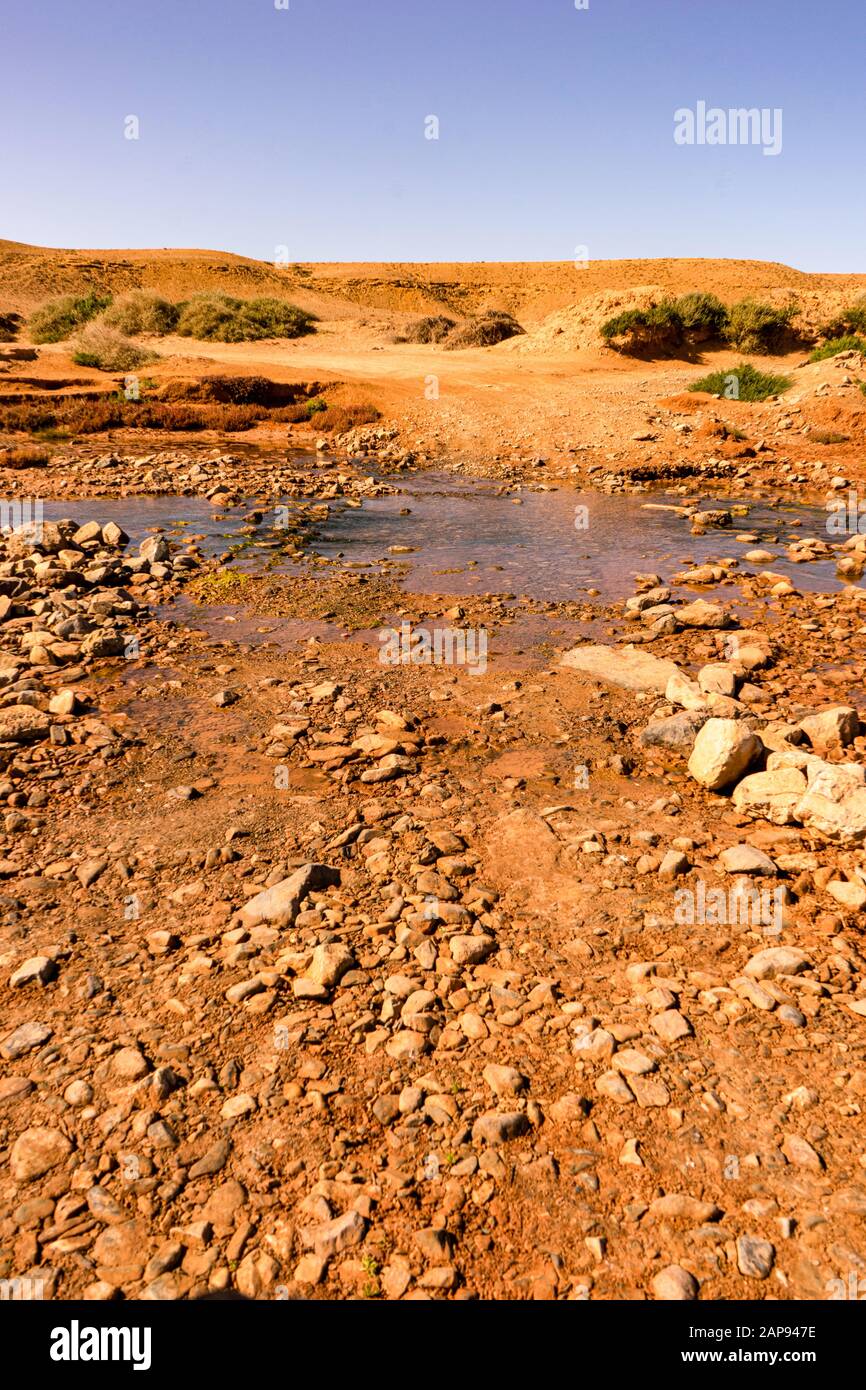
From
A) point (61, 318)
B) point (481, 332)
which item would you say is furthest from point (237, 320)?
point (481, 332)

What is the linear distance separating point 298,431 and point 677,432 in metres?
10.6

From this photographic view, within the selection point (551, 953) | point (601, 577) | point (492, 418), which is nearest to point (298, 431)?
point (492, 418)

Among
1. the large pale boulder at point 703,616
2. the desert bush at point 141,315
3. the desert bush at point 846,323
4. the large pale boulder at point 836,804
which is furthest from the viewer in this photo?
the desert bush at point 141,315

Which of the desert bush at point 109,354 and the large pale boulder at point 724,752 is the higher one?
the desert bush at point 109,354

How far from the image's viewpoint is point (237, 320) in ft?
121

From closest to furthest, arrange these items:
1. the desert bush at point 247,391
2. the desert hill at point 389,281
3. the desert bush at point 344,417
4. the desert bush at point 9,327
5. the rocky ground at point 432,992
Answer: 1. the rocky ground at point 432,992
2. the desert bush at point 344,417
3. the desert bush at point 247,391
4. the desert bush at point 9,327
5. the desert hill at point 389,281

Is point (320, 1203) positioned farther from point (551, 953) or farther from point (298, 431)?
point (298, 431)

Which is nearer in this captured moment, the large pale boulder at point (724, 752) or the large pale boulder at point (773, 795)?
the large pale boulder at point (773, 795)

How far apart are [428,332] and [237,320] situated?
983 centimetres

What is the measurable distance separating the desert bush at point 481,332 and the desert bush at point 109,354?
15.1m

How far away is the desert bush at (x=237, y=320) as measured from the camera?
3584 cm

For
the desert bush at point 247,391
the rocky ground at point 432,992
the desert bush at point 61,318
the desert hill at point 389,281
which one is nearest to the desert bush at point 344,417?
the desert bush at point 247,391

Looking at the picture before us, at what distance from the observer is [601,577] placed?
10.6 meters

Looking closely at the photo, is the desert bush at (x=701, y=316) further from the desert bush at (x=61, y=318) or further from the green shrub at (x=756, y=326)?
the desert bush at (x=61, y=318)
